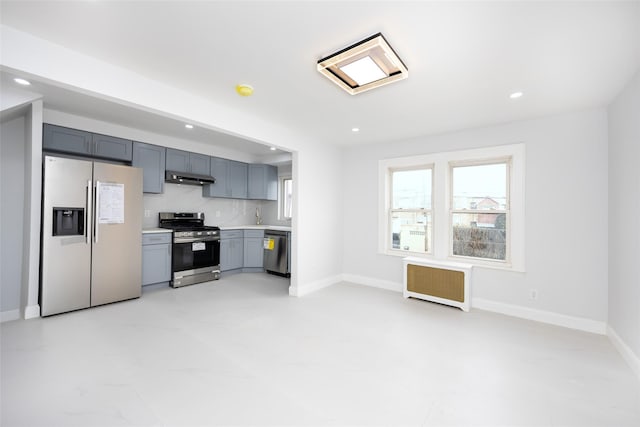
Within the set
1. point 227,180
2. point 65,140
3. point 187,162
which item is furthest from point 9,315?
point 227,180

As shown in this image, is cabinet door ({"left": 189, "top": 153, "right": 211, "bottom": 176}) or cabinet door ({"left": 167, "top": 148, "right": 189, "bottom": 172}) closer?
cabinet door ({"left": 167, "top": 148, "right": 189, "bottom": 172})

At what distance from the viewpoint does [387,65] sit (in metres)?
2.03

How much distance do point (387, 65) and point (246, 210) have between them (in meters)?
4.73

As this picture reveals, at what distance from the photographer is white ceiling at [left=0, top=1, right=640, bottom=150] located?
1.59 metres

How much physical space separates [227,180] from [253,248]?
1.47 metres

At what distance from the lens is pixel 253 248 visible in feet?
17.9

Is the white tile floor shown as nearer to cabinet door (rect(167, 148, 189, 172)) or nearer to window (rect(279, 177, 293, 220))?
cabinet door (rect(167, 148, 189, 172))

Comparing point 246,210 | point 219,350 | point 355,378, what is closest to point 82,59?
point 219,350

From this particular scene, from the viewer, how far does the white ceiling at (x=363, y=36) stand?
159 centimetres

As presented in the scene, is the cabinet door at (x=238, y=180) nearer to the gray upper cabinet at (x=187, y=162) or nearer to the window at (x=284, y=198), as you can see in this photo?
the gray upper cabinet at (x=187, y=162)

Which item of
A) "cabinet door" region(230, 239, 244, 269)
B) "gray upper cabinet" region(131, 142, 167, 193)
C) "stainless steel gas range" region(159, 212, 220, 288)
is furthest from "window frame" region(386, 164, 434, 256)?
"gray upper cabinet" region(131, 142, 167, 193)

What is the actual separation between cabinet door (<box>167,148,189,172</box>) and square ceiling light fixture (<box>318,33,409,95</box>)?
11.6ft

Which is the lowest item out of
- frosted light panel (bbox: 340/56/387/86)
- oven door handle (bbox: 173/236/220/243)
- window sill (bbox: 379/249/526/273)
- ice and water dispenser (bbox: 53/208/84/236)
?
window sill (bbox: 379/249/526/273)

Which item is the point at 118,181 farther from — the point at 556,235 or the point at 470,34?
the point at 556,235
